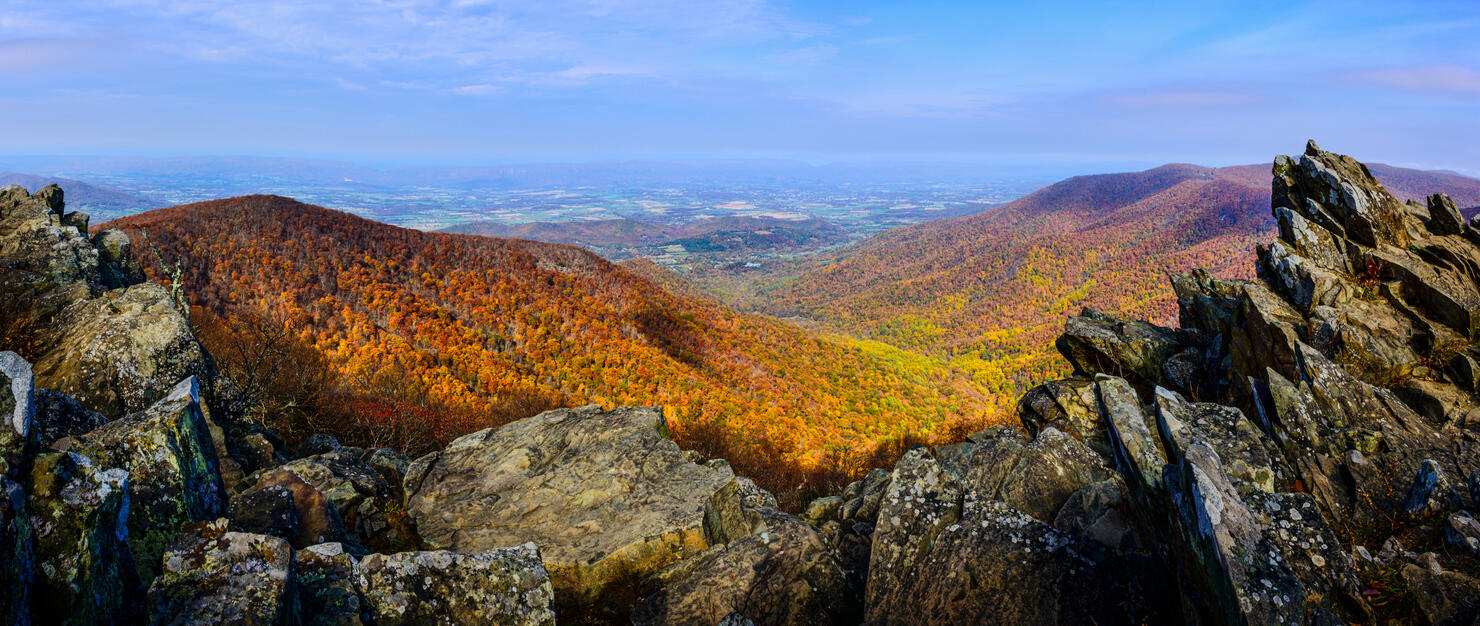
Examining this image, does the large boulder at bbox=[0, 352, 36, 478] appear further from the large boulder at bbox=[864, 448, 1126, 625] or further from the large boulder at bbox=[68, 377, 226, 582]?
the large boulder at bbox=[864, 448, 1126, 625]

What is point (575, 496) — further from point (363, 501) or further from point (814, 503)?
point (814, 503)

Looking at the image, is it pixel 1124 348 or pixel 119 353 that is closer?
pixel 119 353

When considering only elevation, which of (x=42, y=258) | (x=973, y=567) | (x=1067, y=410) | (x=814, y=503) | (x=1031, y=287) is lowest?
(x=1031, y=287)

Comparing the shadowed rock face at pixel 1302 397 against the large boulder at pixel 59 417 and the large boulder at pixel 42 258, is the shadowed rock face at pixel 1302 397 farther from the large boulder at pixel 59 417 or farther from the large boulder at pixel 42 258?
the large boulder at pixel 42 258

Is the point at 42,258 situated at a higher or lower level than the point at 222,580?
higher

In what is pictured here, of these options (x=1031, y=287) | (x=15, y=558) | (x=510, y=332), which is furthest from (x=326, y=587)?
(x=1031, y=287)

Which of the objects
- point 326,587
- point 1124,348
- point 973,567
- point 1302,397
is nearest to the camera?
point 326,587

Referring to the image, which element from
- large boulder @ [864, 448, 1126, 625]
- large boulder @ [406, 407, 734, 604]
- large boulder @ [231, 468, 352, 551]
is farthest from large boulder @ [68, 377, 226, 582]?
large boulder @ [864, 448, 1126, 625]
